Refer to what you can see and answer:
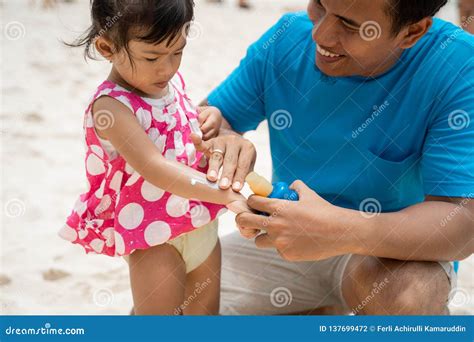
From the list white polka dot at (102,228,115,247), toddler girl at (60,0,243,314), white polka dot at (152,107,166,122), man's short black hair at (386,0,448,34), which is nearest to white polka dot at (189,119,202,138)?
toddler girl at (60,0,243,314)

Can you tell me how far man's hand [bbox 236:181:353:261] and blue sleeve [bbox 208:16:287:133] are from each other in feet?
1.57

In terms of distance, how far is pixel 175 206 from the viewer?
1723 millimetres

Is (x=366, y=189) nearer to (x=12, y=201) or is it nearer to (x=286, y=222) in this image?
(x=286, y=222)

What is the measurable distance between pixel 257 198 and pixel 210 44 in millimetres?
3971

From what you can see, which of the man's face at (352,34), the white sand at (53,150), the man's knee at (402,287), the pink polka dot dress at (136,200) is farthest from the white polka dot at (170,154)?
the white sand at (53,150)

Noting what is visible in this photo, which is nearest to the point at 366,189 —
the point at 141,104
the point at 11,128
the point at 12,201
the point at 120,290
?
the point at 141,104

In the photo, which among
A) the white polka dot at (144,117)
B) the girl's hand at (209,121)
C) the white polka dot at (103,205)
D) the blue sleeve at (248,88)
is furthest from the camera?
the blue sleeve at (248,88)

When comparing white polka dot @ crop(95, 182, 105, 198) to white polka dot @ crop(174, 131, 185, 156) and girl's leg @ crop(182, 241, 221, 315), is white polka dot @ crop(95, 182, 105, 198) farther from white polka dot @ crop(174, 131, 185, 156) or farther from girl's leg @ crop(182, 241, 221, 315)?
girl's leg @ crop(182, 241, 221, 315)

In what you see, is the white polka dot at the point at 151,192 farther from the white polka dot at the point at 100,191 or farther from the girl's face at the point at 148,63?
the girl's face at the point at 148,63

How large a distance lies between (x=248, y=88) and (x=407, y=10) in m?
0.56

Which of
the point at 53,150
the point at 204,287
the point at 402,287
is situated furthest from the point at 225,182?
the point at 53,150

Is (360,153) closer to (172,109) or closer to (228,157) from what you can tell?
(228,157)

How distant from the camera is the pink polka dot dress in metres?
1.67

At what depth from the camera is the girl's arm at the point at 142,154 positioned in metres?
1.59
